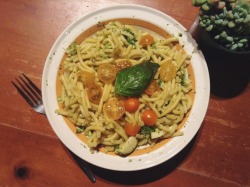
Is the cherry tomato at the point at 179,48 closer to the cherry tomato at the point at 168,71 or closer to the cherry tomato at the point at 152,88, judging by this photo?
the cherry tomato at the point at 168,71

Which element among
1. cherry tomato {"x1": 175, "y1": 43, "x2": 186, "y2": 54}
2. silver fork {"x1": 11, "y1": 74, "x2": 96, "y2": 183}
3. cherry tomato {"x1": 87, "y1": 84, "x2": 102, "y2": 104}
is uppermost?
cherry tomato {"x1": 175, "y1": 43, "x2": 186, "y2": 54}

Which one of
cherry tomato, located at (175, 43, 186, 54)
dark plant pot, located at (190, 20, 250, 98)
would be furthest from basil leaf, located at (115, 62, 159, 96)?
dark plant pot, located at (190, 20, 250, 98)

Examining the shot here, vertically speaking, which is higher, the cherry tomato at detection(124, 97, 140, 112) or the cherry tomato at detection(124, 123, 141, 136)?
the cherry tomato at detection(124, 97, 140, 112)

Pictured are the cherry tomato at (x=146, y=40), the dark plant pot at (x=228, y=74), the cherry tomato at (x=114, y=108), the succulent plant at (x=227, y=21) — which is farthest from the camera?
the dark plant pot at (x=228, y=74)

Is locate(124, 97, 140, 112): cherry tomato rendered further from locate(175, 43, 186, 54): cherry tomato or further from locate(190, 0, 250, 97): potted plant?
locate(190, 0, 250, 97): potted plant

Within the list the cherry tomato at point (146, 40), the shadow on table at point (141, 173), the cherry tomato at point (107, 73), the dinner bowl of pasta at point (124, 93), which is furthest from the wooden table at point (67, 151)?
the cherry tomato at point (107, 73)

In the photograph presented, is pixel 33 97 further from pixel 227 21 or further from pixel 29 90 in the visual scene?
pixel 227 21

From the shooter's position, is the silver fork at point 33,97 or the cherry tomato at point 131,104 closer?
the cherry tomato at point 131,104

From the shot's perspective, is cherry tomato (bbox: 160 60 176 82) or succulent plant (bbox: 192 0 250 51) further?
cherry tomato (bbox: 160 60 176 82)
